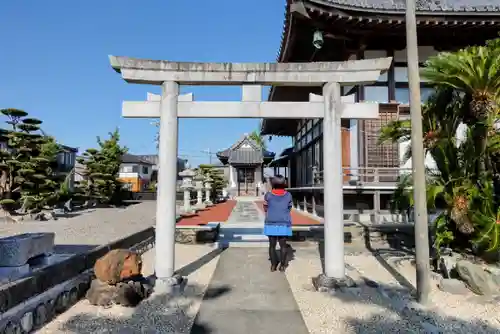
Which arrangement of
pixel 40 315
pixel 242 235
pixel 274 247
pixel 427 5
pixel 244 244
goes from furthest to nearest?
pixel 427 5, pixel 242 235, pixel 244 244, pixel 274 247, pixel 40 315

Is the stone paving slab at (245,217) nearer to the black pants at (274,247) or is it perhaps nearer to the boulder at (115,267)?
the black pants at (274,247)

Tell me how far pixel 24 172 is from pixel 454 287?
17779 mm

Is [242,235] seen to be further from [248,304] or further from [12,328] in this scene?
[12,328]

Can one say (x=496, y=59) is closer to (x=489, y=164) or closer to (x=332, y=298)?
(x=489, y=164)

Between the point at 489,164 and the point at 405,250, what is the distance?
3240 millimetres

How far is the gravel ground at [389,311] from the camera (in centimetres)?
367

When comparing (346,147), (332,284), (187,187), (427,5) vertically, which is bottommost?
(332,284)

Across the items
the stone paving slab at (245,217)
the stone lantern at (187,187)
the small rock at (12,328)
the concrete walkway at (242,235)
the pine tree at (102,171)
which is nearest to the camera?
the small rock at (12,328)

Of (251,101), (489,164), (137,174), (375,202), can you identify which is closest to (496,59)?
(489,164)

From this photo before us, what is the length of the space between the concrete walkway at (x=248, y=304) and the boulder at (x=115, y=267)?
1130mm

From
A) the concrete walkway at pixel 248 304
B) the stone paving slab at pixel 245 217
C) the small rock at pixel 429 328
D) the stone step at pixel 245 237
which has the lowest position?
the concrete walkway at pixel 248 304

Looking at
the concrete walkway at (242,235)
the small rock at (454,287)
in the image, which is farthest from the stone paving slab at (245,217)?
the small rock at (454,287)

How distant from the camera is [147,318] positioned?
12.9 ft

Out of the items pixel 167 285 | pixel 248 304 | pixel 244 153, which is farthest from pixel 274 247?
pixel 244 153
